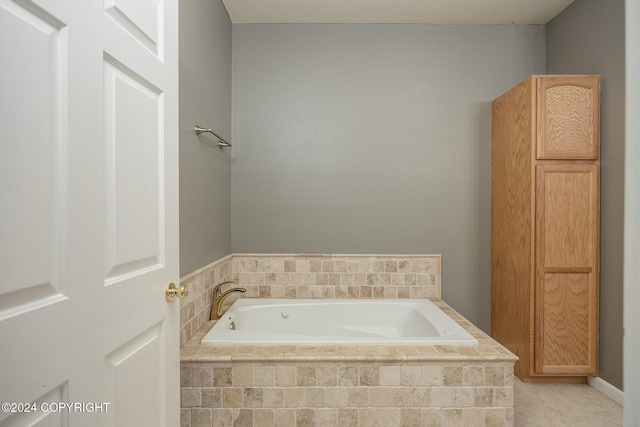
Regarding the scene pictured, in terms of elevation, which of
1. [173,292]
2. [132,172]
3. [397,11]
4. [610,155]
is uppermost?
[397,11]

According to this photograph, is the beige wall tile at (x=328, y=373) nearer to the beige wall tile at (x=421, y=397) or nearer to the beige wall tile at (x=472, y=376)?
the beige wall tile at (x=421, y=397)

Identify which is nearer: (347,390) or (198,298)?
(347,390)

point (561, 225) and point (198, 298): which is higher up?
point (561, 225)

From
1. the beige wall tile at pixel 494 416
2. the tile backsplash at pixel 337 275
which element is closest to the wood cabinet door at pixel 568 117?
the tile backsplash at pixel 337 275

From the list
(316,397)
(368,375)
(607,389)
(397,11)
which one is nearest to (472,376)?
(368,375)

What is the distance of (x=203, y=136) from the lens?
219cm

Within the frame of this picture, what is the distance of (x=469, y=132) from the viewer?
114 inches

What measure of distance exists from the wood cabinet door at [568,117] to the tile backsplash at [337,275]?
113 cm

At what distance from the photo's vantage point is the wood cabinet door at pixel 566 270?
2.36m

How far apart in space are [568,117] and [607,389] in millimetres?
1732

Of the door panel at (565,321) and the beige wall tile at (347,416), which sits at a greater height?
the door panel at (565,321)

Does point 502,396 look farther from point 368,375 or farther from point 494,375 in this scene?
point 368,375

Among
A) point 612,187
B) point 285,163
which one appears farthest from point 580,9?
point 285,163

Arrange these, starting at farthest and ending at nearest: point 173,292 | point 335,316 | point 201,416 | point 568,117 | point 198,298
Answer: point 335,316 → point 568,117 → point 198,298 → point 201,416 → point 173,292
